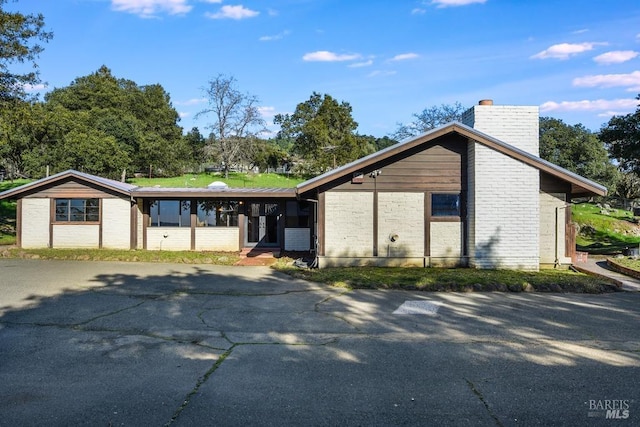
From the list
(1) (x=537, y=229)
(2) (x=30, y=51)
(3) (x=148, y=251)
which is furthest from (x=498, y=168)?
(2) (x=30, y=51)

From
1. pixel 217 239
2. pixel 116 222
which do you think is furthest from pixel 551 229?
pixel 116 222

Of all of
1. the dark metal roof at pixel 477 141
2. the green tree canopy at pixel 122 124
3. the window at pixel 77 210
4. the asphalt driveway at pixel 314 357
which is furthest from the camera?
the green tree canopy at pixel 122 124

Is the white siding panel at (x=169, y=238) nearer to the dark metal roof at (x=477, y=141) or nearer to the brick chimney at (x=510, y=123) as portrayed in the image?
the dark metal roof at (x=477, y=141)

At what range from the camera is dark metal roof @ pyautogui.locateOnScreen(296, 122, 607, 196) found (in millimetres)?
12414

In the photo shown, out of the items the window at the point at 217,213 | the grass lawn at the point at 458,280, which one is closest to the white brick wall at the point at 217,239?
the window at the point at 217,213

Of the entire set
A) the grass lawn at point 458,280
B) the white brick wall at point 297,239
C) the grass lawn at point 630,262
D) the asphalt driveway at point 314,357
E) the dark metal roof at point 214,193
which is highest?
the dark metal roof at point 214,193

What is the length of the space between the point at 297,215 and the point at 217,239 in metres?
3.36

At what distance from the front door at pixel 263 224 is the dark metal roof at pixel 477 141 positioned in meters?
4.61

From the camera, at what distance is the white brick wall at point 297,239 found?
1745 cm

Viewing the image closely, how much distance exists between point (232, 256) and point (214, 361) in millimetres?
10373

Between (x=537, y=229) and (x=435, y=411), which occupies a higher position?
(x=537, y=229)

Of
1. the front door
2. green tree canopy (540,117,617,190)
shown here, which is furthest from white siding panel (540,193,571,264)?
green tree canopy (540,117,617,190)

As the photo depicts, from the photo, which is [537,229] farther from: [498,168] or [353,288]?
[353,288]

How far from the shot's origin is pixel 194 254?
15688 mm
